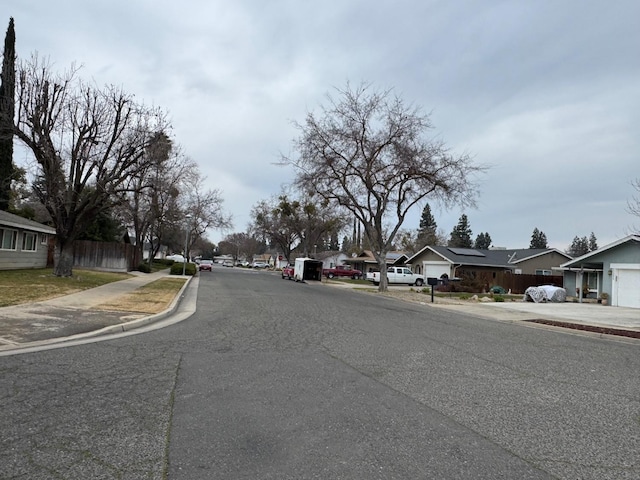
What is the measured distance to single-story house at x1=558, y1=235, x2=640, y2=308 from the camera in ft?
83.4

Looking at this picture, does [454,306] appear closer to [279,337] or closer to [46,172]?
[279,337]

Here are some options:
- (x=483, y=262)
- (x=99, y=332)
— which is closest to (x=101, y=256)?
(x=99, y=332)

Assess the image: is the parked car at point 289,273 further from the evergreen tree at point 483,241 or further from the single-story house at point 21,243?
the evergreen tree at point 483,241

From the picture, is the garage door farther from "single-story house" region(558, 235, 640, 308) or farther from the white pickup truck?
the white pickup truck

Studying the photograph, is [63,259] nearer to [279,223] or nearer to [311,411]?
[311,411]

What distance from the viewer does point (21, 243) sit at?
26750mm

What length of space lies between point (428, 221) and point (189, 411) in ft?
332

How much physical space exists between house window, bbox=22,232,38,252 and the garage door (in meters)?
32.8

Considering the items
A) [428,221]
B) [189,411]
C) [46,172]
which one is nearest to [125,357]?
[189,411]

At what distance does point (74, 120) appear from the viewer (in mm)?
22062

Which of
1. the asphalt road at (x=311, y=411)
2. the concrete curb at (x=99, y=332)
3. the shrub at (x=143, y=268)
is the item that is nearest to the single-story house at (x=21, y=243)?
the shrub at (x=143, y=268)

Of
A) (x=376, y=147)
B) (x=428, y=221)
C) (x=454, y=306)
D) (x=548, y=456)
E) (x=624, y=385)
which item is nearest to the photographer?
(x=548, y=456)

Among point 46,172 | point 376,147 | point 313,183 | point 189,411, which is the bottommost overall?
point 189,411

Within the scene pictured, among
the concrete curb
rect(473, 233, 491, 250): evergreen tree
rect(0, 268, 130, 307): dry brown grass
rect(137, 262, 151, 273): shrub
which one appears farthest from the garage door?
rect(473, 233, 491, 250): evergreen tree
